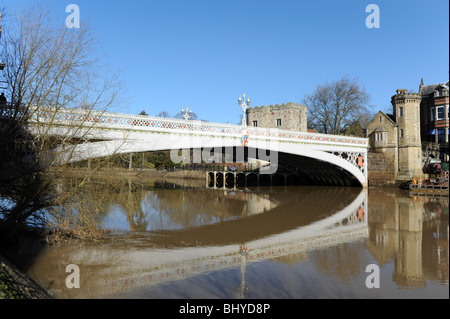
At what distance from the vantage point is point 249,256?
750 cm

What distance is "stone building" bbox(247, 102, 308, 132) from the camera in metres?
33.8

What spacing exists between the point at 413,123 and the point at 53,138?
77.3ft

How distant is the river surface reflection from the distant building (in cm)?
1545

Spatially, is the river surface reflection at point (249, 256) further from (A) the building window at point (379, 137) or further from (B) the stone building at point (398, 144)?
(A) the building window at point (379, 137)

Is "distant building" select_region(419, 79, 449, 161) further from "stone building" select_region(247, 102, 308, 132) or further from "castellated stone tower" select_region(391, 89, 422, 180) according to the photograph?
"stone building" select_region(247, 102, 308, 132)

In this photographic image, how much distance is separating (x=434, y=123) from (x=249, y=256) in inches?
1021

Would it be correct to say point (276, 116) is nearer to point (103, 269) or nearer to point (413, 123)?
point (413, 123)

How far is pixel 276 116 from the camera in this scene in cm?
3522

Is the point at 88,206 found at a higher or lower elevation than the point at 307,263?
higher

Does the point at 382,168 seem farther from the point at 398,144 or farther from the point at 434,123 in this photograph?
the point at 434,123

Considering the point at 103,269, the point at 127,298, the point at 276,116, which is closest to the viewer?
the point at 127,298

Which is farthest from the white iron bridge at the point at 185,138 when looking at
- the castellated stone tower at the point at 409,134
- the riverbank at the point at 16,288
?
the riverbank at the point at 16,288

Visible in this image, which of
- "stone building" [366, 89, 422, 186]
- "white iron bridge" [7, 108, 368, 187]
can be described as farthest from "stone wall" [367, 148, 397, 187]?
"white iron bridge" [7, 108, 368, 187]
